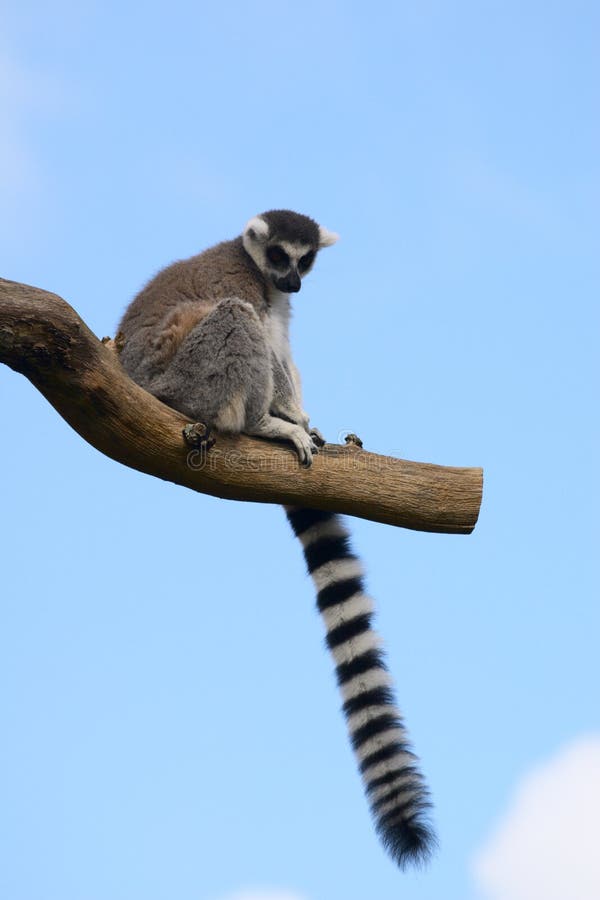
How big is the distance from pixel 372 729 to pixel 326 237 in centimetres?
363

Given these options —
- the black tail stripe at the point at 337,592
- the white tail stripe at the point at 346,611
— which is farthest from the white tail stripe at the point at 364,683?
the black tail stripe at the point at 337,592

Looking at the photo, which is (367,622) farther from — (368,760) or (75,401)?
(75,401)

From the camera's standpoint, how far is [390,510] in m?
5.59

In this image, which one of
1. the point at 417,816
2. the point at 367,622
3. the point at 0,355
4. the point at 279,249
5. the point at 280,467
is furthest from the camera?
the point at 279,249

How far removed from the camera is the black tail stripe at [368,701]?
18.0ft

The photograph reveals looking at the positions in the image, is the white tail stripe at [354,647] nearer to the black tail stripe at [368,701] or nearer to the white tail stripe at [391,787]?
the black tail stripe at [368,701]

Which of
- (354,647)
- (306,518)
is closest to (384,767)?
(354,647)

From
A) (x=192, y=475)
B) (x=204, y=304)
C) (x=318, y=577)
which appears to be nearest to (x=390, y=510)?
(x=318, y=577)

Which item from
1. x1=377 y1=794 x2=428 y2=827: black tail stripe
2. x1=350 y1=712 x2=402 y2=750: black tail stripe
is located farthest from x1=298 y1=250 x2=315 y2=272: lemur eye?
x1=377 y1=794 x2=428 y2=827: black tail stripe

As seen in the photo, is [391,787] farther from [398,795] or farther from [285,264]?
[285,264]

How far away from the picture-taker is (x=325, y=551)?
19.6 ft

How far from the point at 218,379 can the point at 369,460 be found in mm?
1057

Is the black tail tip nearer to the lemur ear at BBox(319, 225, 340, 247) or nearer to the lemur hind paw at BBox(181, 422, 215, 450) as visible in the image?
the lemur hind paw at BBox(181, 422, 215, 450)

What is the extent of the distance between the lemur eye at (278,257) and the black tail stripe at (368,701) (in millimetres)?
2946
